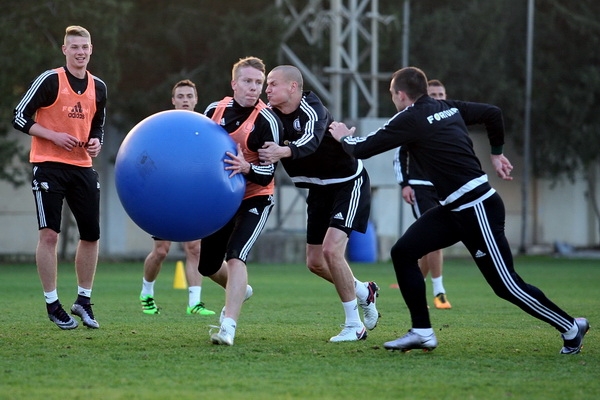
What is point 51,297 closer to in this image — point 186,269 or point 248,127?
point 248,127

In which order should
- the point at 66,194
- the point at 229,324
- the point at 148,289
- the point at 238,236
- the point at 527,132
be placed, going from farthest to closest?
1. the point at 527,132
2. the point at 148,289
3. the point at 66,194
4. the point at 238,236
5. the point at 229,324

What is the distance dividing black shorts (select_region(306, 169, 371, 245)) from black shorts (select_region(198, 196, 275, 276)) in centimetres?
56

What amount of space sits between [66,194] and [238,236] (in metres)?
1.78

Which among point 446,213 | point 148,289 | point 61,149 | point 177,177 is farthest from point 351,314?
point 148,289

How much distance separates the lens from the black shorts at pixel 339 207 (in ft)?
28.2

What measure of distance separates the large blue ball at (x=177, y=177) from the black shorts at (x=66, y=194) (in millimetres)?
1266

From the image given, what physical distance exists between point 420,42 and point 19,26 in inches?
469

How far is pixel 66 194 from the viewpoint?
8992mm

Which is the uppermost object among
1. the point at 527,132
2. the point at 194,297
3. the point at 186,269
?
the point at 527,132

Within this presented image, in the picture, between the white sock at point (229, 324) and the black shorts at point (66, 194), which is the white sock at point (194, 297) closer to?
the black shorts at point (66, 194)

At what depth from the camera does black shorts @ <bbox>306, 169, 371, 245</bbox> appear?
8.60 metres

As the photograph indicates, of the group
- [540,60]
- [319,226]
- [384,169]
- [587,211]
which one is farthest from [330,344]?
[587,211]

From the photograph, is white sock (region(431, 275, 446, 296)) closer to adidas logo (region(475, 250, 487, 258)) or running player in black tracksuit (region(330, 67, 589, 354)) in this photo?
running player in black tracksuit (region(330, 67, 589, 354))

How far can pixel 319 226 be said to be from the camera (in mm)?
8961
